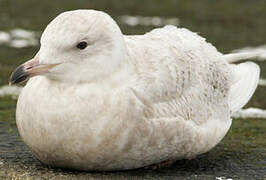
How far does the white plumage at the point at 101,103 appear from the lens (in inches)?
214

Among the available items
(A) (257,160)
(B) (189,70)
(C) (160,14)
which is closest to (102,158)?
(B) (189,70)

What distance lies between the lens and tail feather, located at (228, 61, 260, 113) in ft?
24.9

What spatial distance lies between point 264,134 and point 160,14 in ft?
27.6

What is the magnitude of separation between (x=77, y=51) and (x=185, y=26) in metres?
9.26

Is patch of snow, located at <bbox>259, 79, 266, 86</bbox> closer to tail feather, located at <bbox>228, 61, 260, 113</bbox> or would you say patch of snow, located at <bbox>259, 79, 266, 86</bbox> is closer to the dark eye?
tail feather, located at <bbox>228, 61, 260, 113</bbox>

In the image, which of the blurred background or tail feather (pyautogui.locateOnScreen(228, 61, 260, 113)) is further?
tail feather (pyautogui.locateOnScreen(228, 61, 260, 113))

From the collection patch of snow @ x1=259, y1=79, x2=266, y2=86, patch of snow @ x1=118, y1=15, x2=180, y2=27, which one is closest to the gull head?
patch of snow @ x1=259, y1=79, x2=266, y2=86

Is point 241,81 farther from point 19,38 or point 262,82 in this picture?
point 19,38

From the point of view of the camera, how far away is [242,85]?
7.80 m

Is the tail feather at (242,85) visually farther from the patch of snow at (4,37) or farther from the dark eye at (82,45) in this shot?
the patch of snow at (4,37)

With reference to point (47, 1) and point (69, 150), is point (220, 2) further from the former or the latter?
point (69, 150)

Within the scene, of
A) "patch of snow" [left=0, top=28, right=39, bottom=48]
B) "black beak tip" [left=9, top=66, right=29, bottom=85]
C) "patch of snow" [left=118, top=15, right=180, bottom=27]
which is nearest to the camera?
"black beak tip" [left=9, top=66, right=29, bottom=85]

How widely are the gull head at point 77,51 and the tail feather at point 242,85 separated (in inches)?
91.7

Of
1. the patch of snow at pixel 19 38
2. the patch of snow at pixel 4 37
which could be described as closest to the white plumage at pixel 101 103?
the patch of snow at pixel 19 38
